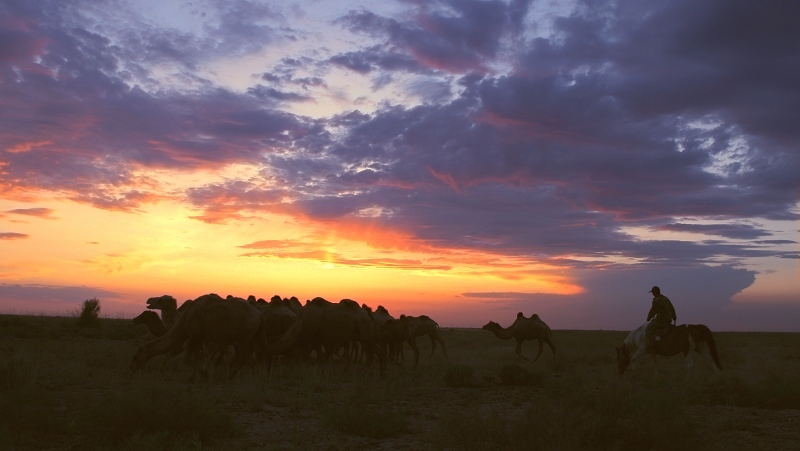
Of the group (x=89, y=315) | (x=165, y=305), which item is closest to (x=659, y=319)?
(x=165, y=305)

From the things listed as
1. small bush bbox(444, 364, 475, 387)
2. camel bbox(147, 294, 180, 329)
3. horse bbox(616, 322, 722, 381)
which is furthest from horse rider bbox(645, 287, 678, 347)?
camel bbox(147, 294, 180, 329)

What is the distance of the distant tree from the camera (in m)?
41.2

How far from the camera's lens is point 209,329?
16.5 metres

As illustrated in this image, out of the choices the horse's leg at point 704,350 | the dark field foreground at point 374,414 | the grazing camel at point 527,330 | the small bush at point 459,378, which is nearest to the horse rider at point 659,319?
the horse's leg at point 704,350

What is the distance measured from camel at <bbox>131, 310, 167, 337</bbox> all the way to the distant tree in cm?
2345

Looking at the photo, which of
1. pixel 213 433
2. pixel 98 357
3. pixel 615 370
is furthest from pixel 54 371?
pixel 615 370

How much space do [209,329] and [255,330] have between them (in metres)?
1.26

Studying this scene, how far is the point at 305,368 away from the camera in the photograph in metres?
18.9

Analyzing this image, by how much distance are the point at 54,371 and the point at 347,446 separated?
392 inches

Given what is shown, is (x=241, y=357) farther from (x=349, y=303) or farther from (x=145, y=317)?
(x=145, y=317)

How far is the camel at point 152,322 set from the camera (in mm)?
20625

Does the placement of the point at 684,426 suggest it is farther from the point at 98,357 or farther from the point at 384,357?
the point at 98,357

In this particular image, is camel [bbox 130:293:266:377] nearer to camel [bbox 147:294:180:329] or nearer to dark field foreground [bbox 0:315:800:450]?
dark field foreground [bbox 0:315:800:450]

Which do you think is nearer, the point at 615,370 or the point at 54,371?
the point at 54,371
